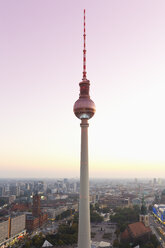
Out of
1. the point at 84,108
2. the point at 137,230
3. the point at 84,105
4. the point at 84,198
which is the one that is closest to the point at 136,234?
the point at 137,230

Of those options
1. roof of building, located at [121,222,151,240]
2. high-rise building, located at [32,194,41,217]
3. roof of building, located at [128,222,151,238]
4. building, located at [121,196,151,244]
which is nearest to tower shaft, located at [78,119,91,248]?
building, located at [121,196,151,244]

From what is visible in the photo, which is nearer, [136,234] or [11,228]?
[136,234]

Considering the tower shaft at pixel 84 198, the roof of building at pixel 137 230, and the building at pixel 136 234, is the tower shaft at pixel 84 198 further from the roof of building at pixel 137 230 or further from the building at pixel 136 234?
the roof of building at pixel 137 230

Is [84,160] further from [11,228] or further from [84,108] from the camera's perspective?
[11,228]

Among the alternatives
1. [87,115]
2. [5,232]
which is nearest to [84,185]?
[87,115]

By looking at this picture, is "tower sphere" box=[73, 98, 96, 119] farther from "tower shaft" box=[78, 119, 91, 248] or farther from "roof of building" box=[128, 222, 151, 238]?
"roof of building" box=[128, 222, 151, 238]

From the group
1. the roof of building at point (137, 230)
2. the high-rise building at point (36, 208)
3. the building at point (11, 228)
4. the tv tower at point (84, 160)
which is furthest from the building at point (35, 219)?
the tv tower at point (84, 160)

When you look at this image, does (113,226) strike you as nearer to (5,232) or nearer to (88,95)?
(5,232)
